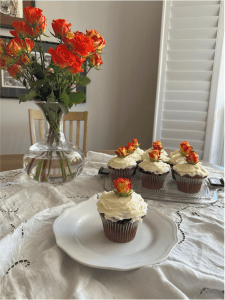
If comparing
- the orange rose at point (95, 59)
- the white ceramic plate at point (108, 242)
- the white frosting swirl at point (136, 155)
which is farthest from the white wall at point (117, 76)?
the white ceramic plate at point (108, 242)

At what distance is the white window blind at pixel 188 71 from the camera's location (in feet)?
6.88

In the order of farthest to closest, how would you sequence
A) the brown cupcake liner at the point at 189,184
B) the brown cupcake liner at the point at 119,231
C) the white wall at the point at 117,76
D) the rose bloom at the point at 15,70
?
the white wall at the point at 117,76 < the brown cupcake liner at the point at 189,184 < the rose bloom at the point at 15,70 < the brown cupcake liner at the point at 119,231

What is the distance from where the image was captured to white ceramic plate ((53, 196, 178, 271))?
1.69 ft

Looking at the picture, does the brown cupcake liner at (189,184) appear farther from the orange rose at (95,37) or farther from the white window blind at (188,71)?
the white window blind at (188,71)

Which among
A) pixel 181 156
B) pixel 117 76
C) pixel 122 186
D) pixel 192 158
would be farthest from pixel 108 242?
pixel 117 76

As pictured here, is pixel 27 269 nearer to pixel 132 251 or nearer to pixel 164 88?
pixel 132 251

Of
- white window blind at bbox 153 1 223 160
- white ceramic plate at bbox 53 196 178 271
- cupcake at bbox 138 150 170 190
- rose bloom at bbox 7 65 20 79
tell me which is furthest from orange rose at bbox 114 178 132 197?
white window blind at bbox 153 1 223 160

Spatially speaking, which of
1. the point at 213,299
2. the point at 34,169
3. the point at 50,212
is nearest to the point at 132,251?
the point at 213,299

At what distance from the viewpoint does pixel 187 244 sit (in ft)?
1.98

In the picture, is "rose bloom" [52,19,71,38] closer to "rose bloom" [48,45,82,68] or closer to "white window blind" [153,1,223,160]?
"rose bloom" [48,45,82,68]

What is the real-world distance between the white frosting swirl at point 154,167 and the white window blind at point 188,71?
1.40 metres

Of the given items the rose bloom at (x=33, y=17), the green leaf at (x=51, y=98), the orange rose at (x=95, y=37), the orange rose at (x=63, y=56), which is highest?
the rose bloom at (x=33, y=17)

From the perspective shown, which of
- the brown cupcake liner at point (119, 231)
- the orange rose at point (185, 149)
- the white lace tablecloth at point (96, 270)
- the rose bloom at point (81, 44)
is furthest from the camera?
the orange rose at point (185, 149)

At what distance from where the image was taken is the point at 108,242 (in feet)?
1.96
